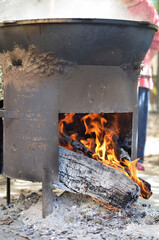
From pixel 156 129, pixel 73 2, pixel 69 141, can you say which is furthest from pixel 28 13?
pixel 156 129

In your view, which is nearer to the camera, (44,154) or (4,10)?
(44,154)

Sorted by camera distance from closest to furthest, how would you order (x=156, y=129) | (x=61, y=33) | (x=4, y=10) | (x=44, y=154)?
(x=61, y=33), (x=44, y=154), (x=4, y=10), (x=156, y=129)

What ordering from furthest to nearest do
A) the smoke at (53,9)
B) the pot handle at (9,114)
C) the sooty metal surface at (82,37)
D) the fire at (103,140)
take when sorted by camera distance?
the smoke at (53,9) < the fire at (103,140) < the pot handle at (9,114) < the sooty metal surface at (82,37)

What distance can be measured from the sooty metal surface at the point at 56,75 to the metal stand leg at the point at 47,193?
0.04 metres

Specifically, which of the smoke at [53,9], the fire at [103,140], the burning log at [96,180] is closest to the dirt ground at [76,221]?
the burning log at [96,180]

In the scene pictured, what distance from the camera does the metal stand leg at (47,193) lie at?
2823mm

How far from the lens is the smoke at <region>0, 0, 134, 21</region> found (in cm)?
373

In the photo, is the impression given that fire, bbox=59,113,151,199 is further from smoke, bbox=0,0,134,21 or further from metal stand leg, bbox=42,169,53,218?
smoke, bbox=0,0,134,21

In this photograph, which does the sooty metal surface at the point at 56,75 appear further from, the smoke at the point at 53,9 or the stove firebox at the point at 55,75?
the smoke at the point at 53,9

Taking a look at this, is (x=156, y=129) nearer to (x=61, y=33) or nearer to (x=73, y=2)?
(x=73, y=2)

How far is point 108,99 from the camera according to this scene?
9.30ft

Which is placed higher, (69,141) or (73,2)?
(73,2)

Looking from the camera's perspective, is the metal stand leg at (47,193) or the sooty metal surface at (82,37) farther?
the metal stand leg at (47,193)

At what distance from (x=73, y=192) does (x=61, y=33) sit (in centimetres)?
122
